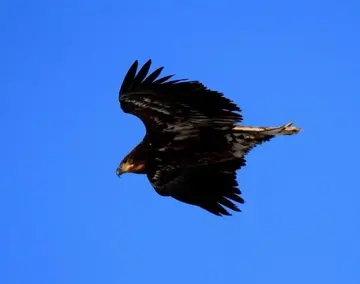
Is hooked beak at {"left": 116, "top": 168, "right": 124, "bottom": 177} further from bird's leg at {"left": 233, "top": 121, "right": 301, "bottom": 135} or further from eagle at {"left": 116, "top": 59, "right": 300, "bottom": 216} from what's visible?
bird's leg at {"left": 233, "top": 121, "right": 301, "bottom": 135}

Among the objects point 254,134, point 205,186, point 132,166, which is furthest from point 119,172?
point 254,134

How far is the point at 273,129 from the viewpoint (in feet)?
60.4

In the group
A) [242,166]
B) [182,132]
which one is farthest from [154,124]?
[242,166]

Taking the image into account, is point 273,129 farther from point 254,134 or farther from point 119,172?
point 119,172

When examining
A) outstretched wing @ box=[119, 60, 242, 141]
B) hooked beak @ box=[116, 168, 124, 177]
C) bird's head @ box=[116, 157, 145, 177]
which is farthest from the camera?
hooked beak @ box=[116, 168, 124, 177]

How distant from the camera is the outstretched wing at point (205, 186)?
63.3ft

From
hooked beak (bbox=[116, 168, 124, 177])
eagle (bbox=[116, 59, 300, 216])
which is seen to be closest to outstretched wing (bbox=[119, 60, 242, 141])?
eagle (bbox=[116, 59, 300, 216])

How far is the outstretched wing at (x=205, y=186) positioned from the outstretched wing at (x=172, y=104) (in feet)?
3.89

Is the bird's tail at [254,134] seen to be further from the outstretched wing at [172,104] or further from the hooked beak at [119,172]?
the hooked beak at [119,172]

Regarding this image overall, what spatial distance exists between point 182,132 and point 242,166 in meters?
1.43

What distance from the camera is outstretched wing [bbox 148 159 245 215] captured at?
760 inches

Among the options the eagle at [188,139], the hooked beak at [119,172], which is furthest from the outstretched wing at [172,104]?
the hooked beak at [119,172]

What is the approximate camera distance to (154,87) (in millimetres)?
17734

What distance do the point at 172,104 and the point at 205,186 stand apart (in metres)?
2.16
